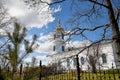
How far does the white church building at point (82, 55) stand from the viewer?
656 centimetres

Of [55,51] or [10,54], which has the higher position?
[55,51]

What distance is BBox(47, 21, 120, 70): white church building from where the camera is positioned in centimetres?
656

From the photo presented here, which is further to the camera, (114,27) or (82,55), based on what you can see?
(82,55)

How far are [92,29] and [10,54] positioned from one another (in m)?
3.09

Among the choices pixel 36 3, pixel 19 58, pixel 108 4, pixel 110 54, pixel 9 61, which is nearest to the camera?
pixel 9 61

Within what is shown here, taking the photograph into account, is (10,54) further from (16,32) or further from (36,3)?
(36,3)

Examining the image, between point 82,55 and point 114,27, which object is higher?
point 82,55

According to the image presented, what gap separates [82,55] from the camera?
39.1 m

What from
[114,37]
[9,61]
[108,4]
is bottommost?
[9,61]

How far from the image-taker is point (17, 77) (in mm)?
5906

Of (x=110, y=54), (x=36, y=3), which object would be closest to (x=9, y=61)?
(x=36, y=3)

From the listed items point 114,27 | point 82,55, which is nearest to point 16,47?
point 114,27

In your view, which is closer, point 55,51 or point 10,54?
point 10,54

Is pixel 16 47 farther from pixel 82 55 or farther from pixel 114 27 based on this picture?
pixel 82 55
